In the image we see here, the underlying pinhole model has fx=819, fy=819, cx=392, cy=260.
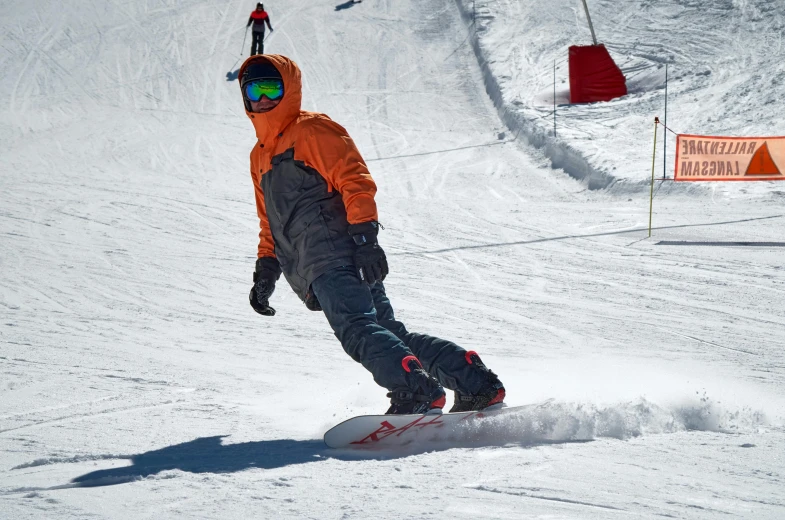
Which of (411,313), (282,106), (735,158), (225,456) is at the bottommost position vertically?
(411,313)

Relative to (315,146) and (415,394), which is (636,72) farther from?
(415,394)

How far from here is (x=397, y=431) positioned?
3287 millimetres

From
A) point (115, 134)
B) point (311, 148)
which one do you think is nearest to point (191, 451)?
point (311, 148)

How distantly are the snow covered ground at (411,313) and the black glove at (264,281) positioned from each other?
1.70ft

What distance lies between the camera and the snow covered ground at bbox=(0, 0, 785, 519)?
8.75 feet

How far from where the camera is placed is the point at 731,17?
19172 millimetres

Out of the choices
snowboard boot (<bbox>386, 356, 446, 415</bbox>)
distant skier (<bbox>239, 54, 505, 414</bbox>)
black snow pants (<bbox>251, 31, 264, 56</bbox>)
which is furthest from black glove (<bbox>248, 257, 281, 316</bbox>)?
black snow pants (<bbox>251, 31, 264, 56</bbox>)

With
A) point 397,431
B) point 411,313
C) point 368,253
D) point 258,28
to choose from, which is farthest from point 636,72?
point 397,431

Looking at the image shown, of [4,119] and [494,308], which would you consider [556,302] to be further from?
[4,119]

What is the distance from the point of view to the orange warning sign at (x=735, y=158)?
9531 millimetres

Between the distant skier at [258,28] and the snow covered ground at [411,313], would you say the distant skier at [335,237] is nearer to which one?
the snow covered ground at [411,313]

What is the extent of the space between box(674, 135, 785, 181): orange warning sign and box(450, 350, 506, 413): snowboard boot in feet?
22.8

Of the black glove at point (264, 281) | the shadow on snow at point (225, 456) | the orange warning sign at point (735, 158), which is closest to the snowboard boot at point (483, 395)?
the shadow on snow at point (225, 456)

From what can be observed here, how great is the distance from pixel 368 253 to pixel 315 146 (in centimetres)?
52
